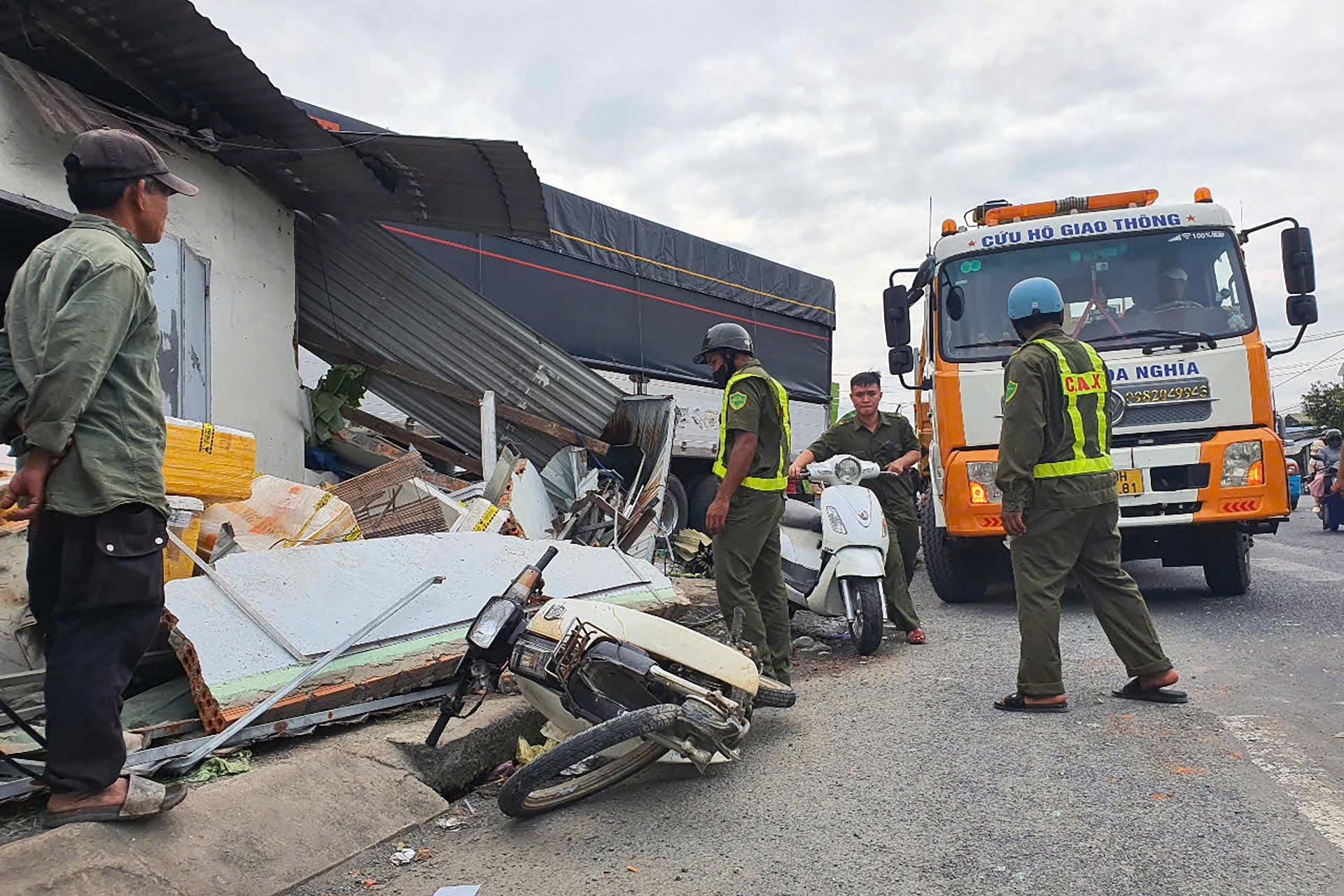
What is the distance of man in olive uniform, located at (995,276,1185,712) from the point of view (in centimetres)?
432

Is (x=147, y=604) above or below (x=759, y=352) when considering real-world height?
below

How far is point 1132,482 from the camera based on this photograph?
6496 millimetres

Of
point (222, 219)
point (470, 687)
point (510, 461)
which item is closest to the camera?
point (470, 687)

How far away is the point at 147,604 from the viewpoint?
8.31ft

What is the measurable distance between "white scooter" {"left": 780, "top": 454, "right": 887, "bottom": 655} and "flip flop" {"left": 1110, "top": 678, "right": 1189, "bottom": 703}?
1.47 metres

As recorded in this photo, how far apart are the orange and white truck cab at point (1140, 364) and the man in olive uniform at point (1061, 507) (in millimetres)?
1714

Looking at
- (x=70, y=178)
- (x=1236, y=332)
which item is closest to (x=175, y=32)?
Answer: (x=70, y=178)

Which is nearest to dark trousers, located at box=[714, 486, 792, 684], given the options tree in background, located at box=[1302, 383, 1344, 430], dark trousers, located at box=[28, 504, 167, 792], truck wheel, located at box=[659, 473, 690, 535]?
dark trousers, located at box=[28, 504, 167, 792]

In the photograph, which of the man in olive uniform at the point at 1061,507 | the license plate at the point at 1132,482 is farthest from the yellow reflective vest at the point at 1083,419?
the license plate at the point at 1132,482

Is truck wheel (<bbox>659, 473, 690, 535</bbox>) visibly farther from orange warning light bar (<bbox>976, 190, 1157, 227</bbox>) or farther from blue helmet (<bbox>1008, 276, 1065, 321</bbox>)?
blue helmet (<bbox>1008, 276, 1065, 321</bbox>)

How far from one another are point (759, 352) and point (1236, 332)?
7126 millimetres

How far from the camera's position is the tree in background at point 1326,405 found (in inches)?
1245

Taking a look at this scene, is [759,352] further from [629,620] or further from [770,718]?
[629,620]

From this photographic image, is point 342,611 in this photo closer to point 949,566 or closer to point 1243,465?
point 949,566
